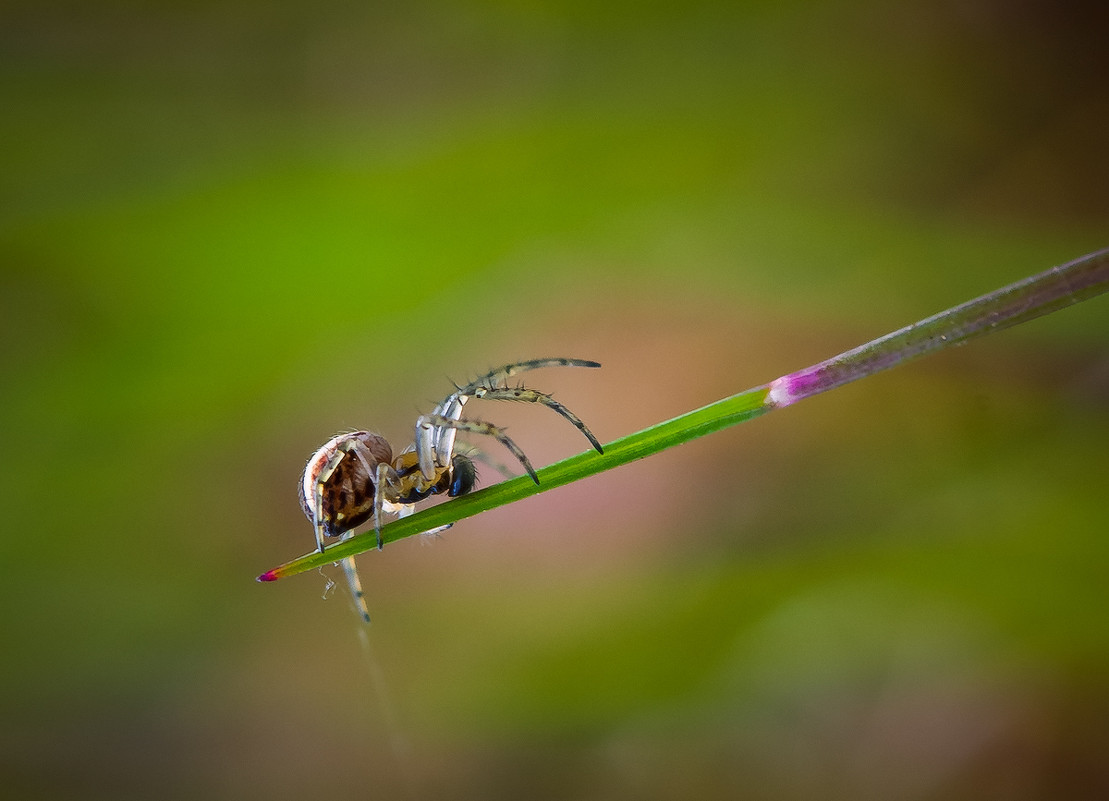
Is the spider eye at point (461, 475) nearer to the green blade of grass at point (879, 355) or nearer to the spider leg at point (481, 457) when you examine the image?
the spider leg at point (481, 457)

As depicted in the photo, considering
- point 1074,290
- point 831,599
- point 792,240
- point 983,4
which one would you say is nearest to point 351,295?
point 792,240

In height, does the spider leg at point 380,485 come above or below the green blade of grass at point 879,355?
above

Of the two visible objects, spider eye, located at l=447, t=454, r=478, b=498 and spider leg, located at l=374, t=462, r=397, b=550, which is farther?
spider eye, located at l=447, t=454, r=478, b=498

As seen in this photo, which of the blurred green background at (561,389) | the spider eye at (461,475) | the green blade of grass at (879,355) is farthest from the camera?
the blurred green background at (561,389)

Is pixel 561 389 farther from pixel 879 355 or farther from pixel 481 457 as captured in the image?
pixel 879 355

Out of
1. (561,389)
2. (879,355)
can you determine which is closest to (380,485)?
(879,355)

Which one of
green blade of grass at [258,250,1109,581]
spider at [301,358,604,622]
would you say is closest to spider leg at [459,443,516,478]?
spider at [301,358,604,622]

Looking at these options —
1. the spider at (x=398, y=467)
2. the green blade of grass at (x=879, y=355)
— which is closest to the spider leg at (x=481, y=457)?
the spider at (x=398, y=467)

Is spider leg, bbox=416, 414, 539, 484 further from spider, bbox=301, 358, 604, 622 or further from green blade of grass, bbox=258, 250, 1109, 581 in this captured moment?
green blade of grass, bbox=258, 250, 1109, 581
